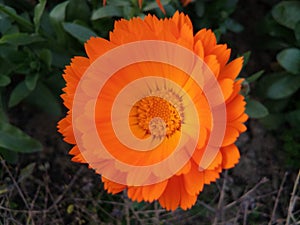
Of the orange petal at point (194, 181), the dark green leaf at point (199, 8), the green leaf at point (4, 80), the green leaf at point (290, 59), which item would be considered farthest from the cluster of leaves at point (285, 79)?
the green leaf at point (4, 80)

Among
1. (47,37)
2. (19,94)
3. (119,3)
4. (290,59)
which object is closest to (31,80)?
(19,94)

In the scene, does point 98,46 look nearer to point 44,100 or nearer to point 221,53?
point 221,53

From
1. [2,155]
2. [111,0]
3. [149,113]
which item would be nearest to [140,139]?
[149,113]

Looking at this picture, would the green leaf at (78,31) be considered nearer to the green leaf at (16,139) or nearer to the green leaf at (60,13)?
the green leaf at (60,13)

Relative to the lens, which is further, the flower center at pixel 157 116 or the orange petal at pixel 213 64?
the flower center at pixel 157 116

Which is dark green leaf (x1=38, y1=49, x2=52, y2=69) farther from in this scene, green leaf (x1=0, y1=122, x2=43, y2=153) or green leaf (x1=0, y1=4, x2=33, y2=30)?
green leaf (x1=0, y1=122, x2=43, y2=153)

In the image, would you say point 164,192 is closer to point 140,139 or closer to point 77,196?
point 140,139
